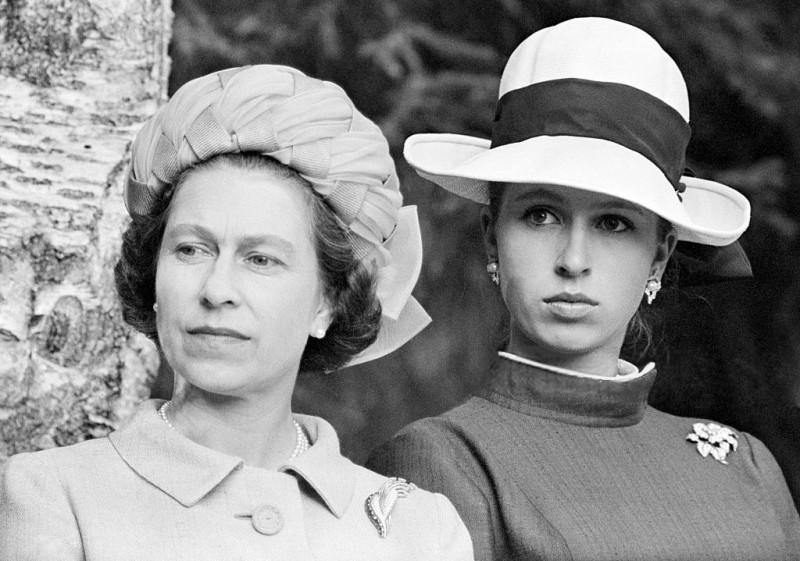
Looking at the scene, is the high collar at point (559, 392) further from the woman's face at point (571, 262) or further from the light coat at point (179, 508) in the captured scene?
the light coat at point (179, 508)

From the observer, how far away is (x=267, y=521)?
2.41 meters

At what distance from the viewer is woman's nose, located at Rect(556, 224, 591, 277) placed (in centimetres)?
274

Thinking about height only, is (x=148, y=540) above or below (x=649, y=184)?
below

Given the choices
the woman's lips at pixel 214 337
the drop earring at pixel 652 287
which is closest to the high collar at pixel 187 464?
the woman's lips at pixel 214 337

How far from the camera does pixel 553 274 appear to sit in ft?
9.09

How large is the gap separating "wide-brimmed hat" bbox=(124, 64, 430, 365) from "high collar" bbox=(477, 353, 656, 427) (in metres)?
0.42

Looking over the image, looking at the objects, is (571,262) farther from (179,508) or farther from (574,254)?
(179,508)

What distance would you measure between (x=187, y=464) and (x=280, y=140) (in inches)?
20.2

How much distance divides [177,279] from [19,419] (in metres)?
0.63

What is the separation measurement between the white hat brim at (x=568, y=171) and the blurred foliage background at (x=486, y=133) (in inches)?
44.2

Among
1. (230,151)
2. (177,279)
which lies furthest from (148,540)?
(230,151)

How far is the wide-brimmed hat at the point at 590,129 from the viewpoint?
2.75 m

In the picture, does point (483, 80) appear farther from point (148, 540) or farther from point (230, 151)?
point (148, 540)

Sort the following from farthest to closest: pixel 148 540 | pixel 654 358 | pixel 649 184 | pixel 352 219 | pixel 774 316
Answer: pixel 774 316
pixel 654 358
pixel 649 184
pixel 352 219
pixel 148 540
